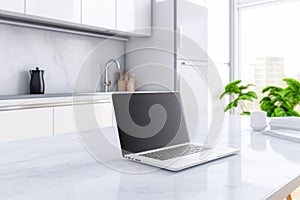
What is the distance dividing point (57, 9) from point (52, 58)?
0.58 meters

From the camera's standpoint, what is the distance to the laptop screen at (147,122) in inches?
36.3

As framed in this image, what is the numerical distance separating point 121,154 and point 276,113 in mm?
2766

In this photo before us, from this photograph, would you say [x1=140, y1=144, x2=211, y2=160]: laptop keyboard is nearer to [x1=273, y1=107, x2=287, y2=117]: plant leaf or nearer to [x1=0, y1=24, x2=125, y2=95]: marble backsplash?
[x1=0, y1=24, x2=125, y2=95]: marble backsplash

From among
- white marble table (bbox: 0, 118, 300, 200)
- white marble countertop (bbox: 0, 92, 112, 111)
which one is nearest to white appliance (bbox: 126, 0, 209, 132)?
white marble countertop (bbox: 0, 92, 112, 111)

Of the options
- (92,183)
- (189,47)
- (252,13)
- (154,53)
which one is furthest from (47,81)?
(252,13)

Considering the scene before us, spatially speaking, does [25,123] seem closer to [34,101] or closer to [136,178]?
[34,101]

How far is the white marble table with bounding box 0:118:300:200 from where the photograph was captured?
23.6 inches

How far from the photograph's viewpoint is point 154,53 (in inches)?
145

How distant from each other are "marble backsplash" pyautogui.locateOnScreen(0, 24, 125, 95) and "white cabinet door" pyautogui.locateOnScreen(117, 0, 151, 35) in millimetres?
313

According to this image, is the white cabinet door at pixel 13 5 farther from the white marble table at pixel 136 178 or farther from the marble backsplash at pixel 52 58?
the white marble table at pixel 136 178

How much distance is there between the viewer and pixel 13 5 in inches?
95.5

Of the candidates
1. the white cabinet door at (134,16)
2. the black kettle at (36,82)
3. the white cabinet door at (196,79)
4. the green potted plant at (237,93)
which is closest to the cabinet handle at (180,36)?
the white cabinet door at (196,79)

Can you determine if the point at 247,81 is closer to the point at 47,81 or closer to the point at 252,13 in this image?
the point at 252,13

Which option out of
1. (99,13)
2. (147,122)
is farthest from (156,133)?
(99,13)
